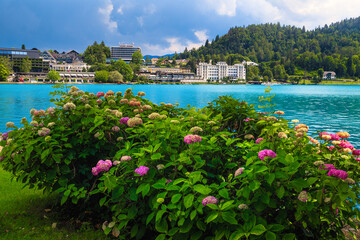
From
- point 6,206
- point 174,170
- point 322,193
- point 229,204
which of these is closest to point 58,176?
point 6,206

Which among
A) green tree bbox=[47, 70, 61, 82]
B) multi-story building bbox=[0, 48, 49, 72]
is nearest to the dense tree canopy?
multi-story building bbox=[0, 48, 49, 72]

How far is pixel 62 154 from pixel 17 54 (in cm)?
15721

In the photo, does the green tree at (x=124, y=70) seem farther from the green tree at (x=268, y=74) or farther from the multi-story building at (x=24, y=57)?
the green tree at (x=268, y=74)

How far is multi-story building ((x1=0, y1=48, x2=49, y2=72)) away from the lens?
13162cm

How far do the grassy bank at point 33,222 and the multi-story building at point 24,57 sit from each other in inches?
5751

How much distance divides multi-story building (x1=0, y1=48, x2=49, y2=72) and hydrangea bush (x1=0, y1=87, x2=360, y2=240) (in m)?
148

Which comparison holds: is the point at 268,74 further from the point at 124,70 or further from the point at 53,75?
the point at 53,75

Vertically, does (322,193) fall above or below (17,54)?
below

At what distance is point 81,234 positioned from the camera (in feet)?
12.1

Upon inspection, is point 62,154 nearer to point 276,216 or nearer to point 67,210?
point 67,210

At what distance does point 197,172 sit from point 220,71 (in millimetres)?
198854

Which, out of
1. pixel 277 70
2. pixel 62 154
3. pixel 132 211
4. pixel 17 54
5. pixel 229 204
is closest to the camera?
pixel 229 204

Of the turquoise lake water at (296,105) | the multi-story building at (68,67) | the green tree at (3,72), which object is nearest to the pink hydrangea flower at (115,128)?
the turquoise lake water at (296,105)

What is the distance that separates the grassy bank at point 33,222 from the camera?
3.68 metres
